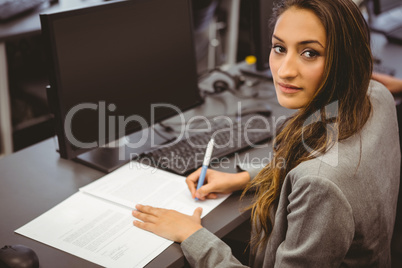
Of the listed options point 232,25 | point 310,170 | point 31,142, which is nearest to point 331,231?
point 310,170

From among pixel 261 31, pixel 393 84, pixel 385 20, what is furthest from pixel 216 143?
pixel 385 20

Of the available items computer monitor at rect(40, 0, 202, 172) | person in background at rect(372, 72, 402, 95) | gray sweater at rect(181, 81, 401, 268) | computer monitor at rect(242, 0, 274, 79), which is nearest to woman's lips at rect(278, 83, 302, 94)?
gray sweater at rect(181, 81, 401, 268)

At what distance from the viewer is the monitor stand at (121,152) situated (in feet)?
4.32

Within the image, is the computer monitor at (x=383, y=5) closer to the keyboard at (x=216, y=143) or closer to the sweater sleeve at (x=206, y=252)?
the keyboard at (x=216, y=143)

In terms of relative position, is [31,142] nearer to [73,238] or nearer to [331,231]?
[73,238]

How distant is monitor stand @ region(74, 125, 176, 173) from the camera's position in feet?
4.32

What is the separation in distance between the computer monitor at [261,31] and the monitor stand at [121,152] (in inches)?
22.4

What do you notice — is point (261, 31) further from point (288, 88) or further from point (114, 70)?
point (288, 88)

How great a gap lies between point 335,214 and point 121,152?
0.77 metres

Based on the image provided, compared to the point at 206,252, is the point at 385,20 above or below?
above

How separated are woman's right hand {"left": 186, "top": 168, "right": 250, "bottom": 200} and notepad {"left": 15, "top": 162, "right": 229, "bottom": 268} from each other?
0.02 meters

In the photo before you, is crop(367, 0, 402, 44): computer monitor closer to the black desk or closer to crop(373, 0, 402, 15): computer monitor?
crop(373, 0, 402, 15): computer monitor

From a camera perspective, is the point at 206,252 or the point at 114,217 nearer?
the point at 206,252

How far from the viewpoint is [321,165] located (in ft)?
2.70
